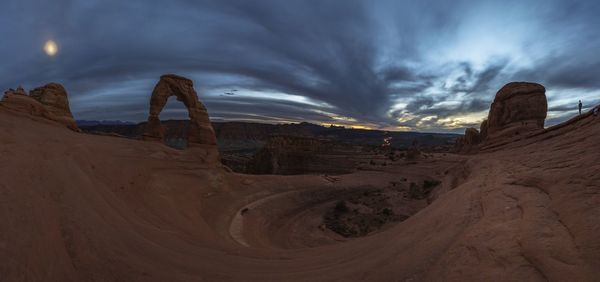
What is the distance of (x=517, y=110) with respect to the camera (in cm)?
3209

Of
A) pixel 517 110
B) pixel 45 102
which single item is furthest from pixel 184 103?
pixel 517 110

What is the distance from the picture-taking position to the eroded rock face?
1218 inches

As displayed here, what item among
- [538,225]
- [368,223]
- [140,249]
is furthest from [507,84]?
[140,249]

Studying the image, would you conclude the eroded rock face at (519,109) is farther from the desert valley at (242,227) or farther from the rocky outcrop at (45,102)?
the rocky outcrop at (45,102)

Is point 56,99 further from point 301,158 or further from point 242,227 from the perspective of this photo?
point 301,158

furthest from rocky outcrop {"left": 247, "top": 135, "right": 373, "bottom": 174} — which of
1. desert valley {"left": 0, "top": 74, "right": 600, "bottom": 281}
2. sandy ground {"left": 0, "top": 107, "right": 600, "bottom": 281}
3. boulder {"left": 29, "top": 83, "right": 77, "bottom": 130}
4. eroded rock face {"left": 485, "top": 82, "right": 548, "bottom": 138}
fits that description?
sandy ground {"left": 0, "top": 107, "right": 600, "bottom": 281}

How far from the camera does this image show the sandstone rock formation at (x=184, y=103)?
28344 mm

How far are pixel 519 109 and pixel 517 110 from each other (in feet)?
0.65

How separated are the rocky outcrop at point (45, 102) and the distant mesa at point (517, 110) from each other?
122 ft

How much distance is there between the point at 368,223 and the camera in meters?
23.5

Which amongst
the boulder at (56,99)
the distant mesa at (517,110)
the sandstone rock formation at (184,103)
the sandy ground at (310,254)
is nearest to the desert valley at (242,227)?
the sandy ground at (310,254)

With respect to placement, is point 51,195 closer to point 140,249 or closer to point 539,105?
point 140,249

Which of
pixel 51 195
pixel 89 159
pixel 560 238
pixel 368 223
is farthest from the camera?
pixel 368 223

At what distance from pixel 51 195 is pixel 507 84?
4039cm
